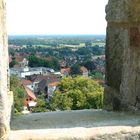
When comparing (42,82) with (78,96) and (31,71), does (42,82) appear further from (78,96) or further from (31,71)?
(78,96)

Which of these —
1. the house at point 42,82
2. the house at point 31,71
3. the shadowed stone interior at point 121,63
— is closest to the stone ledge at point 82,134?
the shadowed stone interior at point 121,63

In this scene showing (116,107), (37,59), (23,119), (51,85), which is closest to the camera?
(23,119)

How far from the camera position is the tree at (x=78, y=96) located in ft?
57.0

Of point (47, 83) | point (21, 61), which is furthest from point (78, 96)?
point (21, 61)

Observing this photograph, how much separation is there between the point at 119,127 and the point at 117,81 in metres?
0.90

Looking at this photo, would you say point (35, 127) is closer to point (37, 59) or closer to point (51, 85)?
point (51, 85)

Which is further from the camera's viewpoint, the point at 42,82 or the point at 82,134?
the point at 42,82

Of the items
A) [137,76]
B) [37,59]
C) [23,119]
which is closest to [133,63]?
[137,76]

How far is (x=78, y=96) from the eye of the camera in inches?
706

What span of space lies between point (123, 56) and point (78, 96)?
14379 millimetres

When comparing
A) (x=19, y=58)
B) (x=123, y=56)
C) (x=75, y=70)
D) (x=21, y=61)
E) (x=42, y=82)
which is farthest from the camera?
(x=19, y=58)

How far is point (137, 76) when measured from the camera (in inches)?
133

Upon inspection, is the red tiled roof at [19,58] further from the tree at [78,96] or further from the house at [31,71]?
the tree at [78,96]

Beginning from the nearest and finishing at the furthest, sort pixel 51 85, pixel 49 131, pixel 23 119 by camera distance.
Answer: pixel 49 131
pixel 23 119
pixel 51 85
